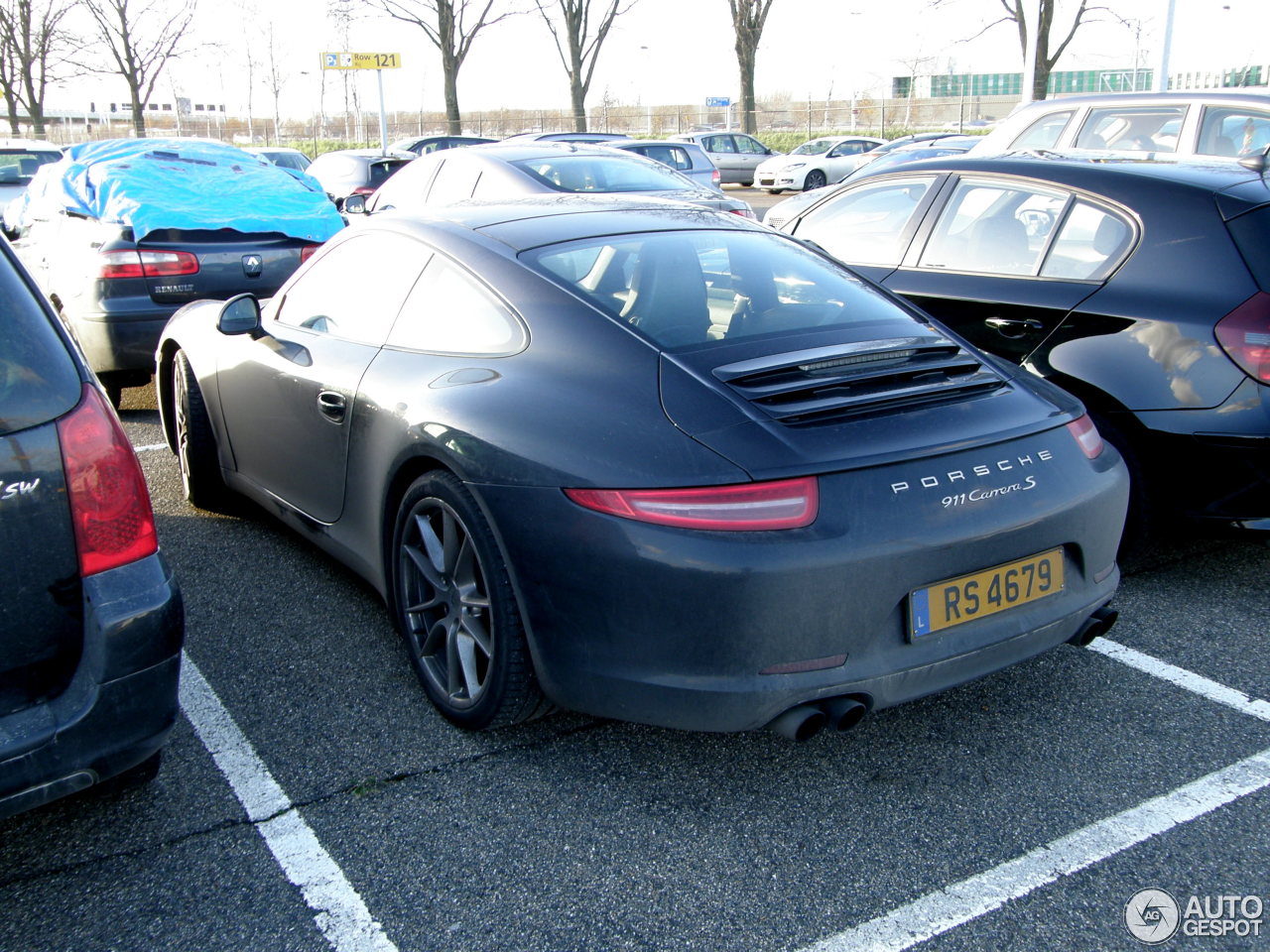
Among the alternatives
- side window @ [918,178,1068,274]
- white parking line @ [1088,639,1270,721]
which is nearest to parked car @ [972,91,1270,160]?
side window @ [918,178,1068,274]

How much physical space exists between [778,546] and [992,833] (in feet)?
2.85

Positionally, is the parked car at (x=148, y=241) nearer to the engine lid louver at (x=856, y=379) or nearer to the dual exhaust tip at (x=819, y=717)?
the engine lid louver at (x=856, y=379)

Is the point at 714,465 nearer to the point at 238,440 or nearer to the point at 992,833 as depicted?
the point at 992,833

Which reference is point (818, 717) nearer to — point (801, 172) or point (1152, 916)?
point (1152, 916)

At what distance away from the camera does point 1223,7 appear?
52.4 meters

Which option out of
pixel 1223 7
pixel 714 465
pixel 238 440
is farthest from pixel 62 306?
pixel 1223 7

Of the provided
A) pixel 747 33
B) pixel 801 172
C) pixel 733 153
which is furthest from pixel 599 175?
pixel 747 33

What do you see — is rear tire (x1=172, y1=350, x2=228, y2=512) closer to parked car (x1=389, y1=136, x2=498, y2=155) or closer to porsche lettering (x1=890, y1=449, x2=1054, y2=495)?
porsche lettering (x1=890, y1=449, x2=1054, y2=495)

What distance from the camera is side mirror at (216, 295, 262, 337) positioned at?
12.4 feet

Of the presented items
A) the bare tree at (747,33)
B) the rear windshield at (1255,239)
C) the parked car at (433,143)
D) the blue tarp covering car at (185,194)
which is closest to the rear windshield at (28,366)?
the rear windshield at (1255,239)

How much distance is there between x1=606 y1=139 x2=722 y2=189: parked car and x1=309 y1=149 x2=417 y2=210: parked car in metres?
3.08

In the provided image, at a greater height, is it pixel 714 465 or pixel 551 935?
pixel 714 465

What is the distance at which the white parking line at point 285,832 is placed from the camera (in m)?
2.22

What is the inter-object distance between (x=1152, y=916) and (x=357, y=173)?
14.5 m
